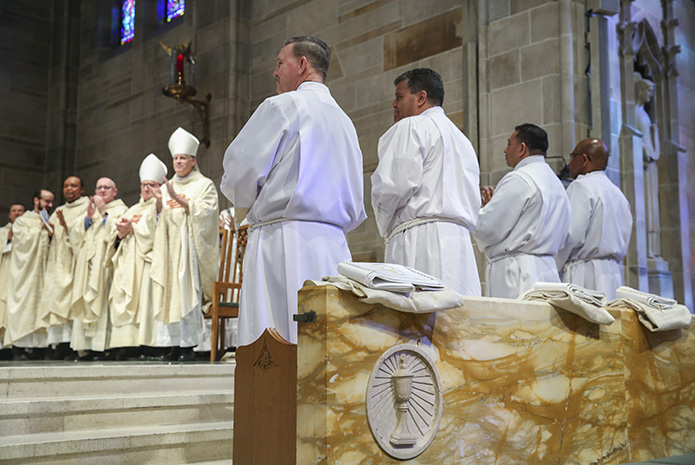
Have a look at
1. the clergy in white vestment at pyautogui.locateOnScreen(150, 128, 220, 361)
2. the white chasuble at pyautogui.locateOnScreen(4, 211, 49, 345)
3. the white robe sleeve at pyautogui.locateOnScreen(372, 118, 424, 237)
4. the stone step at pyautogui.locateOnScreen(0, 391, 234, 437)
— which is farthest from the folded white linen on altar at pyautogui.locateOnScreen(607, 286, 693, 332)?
the white chasuble at pyautogui.locateOnScreen(4, 211, 49, 345)

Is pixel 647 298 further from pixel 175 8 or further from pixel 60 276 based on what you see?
pixel 175 8

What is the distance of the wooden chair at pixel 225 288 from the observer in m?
7.26

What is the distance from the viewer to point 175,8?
44.9ft

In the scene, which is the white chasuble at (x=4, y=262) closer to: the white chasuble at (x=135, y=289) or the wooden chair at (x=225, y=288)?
the white chasuble at (x=135, y=289)

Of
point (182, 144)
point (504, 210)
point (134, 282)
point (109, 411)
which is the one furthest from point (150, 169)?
point (504, 210)

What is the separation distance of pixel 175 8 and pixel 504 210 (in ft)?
32.8

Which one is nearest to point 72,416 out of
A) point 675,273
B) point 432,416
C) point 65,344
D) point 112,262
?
point 432,416

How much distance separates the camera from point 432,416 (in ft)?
9.94

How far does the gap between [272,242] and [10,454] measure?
1590 millimetres

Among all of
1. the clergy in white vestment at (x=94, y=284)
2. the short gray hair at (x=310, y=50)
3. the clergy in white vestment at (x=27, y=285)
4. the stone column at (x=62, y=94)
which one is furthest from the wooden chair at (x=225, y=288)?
the stone column at (x=62, y=94)

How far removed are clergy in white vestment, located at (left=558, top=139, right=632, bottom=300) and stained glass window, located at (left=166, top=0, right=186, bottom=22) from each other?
9.06 m

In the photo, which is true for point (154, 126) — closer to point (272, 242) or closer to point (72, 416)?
point (72, 416)

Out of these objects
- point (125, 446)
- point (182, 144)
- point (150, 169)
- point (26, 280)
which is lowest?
point (125, 446)

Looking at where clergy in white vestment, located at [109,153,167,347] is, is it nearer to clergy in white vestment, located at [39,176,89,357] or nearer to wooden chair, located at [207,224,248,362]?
wooden chair, located at [207,224,248,362]
